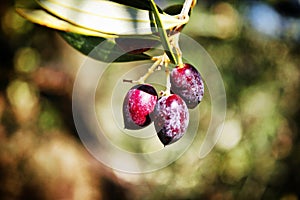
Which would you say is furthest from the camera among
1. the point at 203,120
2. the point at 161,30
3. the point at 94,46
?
the point at 203,120

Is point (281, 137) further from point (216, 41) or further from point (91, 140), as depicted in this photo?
point (91, 140)

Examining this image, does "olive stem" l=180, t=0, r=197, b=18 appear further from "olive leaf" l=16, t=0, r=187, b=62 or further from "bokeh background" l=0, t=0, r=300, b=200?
"bokeh background" l=0, t=0, r=300, b=200

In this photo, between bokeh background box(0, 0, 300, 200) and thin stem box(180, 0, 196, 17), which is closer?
thin stem box(180, 0, 196, 17)

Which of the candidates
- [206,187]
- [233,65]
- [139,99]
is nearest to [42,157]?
[206,187]

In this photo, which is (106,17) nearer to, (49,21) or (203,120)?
(49,21)

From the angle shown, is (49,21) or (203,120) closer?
(49,21)

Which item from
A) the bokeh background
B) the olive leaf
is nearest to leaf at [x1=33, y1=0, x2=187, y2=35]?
the olive leaf

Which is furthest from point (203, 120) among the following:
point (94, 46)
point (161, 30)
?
point (161, 30)
